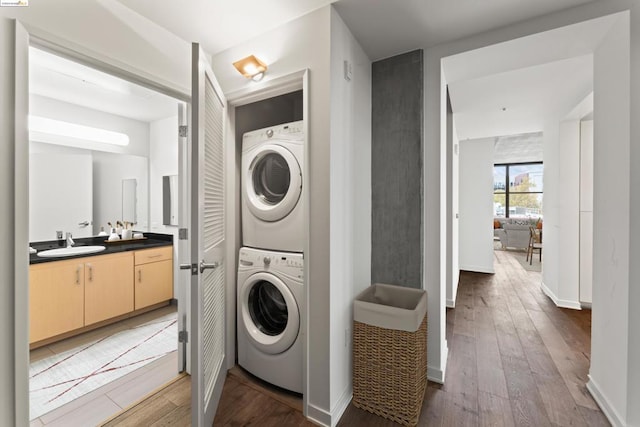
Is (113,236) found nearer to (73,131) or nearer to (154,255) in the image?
(154,255)

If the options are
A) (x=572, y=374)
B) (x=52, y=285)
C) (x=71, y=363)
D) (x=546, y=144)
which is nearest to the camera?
(x=572, y=374)

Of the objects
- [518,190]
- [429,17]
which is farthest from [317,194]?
[518,190]

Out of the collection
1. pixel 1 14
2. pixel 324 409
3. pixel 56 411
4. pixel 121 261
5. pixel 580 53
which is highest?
pixel 580 53

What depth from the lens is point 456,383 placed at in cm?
185

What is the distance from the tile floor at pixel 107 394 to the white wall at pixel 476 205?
4787mm

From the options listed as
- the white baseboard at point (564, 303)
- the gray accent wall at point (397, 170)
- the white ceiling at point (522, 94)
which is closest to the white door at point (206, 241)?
the gray accent wall at point (397, 170)

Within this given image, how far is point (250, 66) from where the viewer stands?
5.35ft

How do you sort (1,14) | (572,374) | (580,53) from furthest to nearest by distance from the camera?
(572,374) → (580,53) → (1,14)

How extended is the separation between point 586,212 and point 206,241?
4.02 m

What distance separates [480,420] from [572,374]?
988 millimetres

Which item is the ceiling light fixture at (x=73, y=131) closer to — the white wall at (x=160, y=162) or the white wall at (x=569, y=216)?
the white wall at (x=160, y=162)

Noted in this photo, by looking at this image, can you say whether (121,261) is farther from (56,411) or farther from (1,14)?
(1,14)

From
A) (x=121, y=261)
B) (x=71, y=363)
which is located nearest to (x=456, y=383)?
(x=71, y=363)

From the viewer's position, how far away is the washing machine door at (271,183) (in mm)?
1767
